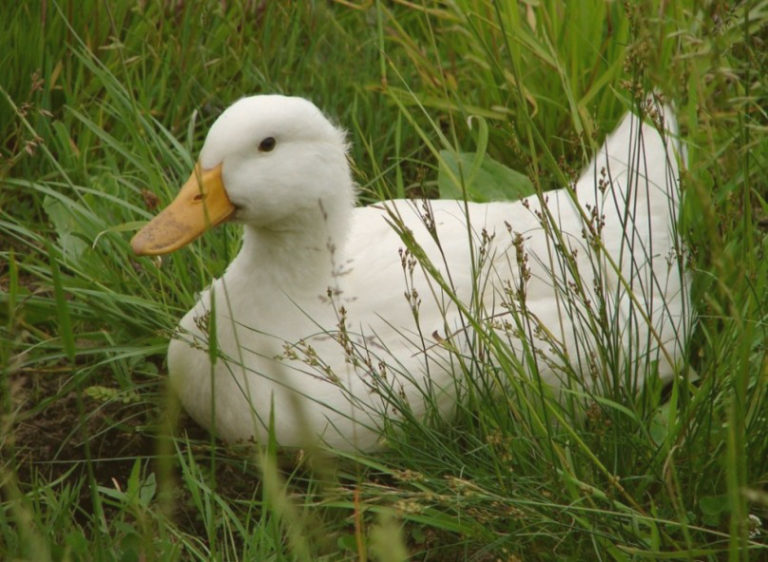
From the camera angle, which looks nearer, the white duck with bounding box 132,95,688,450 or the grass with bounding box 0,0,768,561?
the grass with bounding box 0,0,768,561

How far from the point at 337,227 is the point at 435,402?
0.58 metres

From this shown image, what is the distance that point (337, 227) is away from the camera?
3.00 metres

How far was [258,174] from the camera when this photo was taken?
2.79m

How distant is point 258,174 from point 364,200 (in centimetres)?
110

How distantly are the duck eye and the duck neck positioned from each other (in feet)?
0.67

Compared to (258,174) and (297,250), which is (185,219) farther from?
(297,250)

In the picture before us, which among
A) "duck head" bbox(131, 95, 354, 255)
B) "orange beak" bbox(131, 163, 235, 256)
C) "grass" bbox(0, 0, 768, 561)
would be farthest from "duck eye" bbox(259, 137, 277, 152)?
"grass" bbox(0, 0, 768, 561)

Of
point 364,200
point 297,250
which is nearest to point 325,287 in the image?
point 297,250

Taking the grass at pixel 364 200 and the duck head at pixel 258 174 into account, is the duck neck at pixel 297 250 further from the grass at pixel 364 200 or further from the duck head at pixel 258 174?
the grass at pixel 364 200

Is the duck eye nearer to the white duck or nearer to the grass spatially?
the white duck

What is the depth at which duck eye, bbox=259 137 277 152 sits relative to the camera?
→ 2799 mm

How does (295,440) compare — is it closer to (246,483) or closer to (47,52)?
(246,483)

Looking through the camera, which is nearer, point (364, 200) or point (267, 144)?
point (267, 144)

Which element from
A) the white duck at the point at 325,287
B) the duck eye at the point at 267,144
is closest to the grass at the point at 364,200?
the white duck at the point at 325,287
